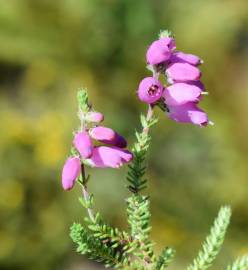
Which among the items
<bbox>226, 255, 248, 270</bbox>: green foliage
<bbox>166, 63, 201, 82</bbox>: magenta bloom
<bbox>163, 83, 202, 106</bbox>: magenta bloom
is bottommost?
<bbox>226, 255, 248, 270</bbox>: green foliage

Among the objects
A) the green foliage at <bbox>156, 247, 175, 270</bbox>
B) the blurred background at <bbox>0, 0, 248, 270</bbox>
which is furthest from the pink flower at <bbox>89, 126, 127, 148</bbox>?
the blurred background at <bbox>0, 0, 248, 270</bbox>

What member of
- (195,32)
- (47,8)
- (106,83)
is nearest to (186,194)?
(106,83)

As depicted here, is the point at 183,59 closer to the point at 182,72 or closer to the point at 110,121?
the point at 182,72

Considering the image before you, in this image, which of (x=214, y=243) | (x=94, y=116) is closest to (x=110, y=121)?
(x=214, y=243)

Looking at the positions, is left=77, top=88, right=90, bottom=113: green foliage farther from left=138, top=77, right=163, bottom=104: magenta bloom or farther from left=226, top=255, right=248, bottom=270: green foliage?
left=226, top=255, right=248, bottom=270: green foliage

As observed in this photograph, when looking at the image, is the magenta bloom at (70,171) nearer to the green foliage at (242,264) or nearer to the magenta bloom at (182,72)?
the magenta bloom at (182,72)

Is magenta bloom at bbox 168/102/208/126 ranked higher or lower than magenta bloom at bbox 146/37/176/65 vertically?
lower
